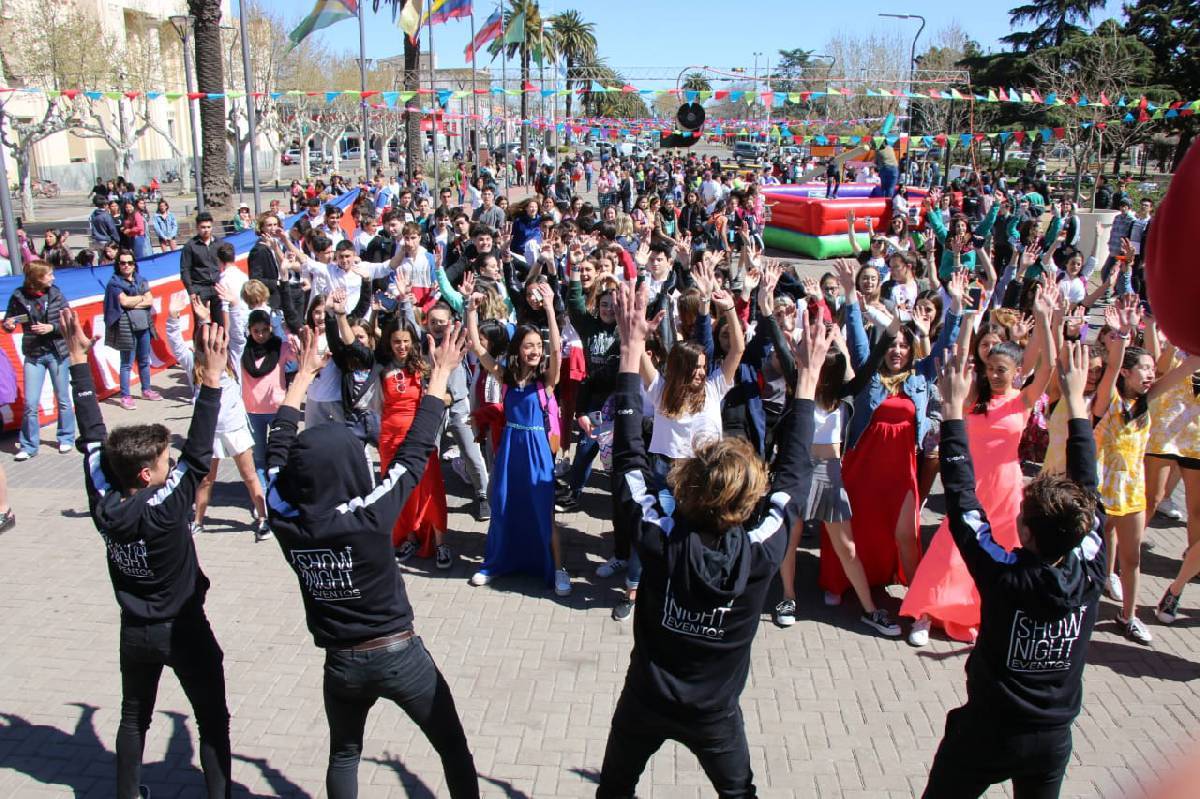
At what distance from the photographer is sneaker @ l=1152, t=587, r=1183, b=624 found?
552 cm

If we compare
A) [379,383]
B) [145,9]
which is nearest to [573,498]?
[379,383]

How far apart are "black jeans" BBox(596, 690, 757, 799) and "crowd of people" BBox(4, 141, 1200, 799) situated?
0.01m

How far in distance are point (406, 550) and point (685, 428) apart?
2.48 metres

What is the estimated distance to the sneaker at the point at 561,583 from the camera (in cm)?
591

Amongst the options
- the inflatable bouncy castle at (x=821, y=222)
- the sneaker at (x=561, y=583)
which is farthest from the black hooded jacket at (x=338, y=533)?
the inflatable bouncy castle at (x=821, y=222)

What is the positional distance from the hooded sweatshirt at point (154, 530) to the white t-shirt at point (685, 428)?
2.43 m

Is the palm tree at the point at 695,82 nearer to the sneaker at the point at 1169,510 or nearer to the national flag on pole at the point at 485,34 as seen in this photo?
the national flag on pole at the point at 485,34

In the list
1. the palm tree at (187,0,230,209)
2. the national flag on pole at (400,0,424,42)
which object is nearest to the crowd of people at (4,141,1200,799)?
the palm tree at (187,0,230,209)

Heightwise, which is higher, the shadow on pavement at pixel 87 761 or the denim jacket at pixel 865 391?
the denim jacket at pixel 865 391

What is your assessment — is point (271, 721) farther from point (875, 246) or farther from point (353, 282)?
point (875, 246)

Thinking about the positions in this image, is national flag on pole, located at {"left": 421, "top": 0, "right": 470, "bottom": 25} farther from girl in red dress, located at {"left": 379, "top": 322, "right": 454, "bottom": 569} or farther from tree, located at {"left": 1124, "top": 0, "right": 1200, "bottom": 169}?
tree, located at {"left": 1124, "top": 0, "right": 1200, "bottom": 169}

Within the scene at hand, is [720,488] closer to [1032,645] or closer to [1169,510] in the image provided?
[1032,645]

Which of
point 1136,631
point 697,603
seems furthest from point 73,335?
point 1136,631

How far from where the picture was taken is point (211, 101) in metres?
18.3
